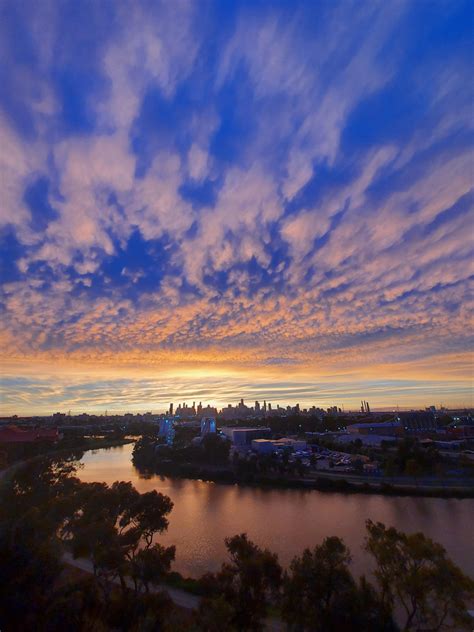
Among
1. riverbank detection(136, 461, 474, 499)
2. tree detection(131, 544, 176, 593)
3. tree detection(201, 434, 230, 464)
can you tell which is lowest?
tree detection(131, 544, 176, 593)

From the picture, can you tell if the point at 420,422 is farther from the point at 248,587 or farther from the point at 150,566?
the point at 150,566

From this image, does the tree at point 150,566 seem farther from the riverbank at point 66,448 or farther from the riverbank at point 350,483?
the riverbank at point 66,448

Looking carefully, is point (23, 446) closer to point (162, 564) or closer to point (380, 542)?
point (162, 564)

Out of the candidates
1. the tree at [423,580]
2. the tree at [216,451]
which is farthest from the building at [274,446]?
the tree at [423,580]

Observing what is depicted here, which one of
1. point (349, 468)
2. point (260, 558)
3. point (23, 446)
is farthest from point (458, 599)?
point (23, 446)

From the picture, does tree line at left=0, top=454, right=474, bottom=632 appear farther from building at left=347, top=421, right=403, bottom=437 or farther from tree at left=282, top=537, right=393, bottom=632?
building at left=347, top=421, right=403, bottom=437

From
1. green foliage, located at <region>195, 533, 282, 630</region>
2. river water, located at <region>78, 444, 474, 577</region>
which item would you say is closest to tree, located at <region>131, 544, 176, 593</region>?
green foliage, located at <region>195, 533, 282, 630</region>
